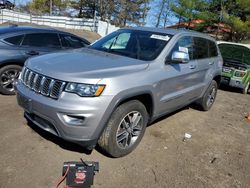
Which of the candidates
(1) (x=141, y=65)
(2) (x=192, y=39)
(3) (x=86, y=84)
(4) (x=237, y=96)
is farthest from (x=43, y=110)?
(4) (x=237, y=96)

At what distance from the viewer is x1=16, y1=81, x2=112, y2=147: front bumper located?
3.03 meters

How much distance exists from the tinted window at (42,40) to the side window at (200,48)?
10.6 feet

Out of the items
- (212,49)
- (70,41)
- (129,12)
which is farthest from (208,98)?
(129,12)

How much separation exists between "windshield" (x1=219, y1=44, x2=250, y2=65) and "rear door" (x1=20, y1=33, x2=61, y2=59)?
19.8ft

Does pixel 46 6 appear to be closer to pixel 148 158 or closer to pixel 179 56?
pixel 179 56

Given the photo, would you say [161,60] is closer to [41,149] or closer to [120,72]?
[120,72]

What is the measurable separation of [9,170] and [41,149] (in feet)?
1.93

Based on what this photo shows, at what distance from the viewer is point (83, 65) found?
343 centimetres

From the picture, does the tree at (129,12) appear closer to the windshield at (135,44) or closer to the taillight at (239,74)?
the taillight at (239,74)

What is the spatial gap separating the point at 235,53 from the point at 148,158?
7.69 m

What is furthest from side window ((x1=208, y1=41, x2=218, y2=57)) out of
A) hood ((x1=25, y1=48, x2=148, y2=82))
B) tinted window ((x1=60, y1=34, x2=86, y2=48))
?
tinted window ((x1=60, y1=34, x2=86, y2=48))

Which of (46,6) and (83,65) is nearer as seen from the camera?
(83,65)

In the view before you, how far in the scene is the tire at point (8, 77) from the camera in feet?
18.3

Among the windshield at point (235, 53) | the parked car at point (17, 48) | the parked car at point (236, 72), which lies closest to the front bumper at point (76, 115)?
the parked car at point (17, 48)
